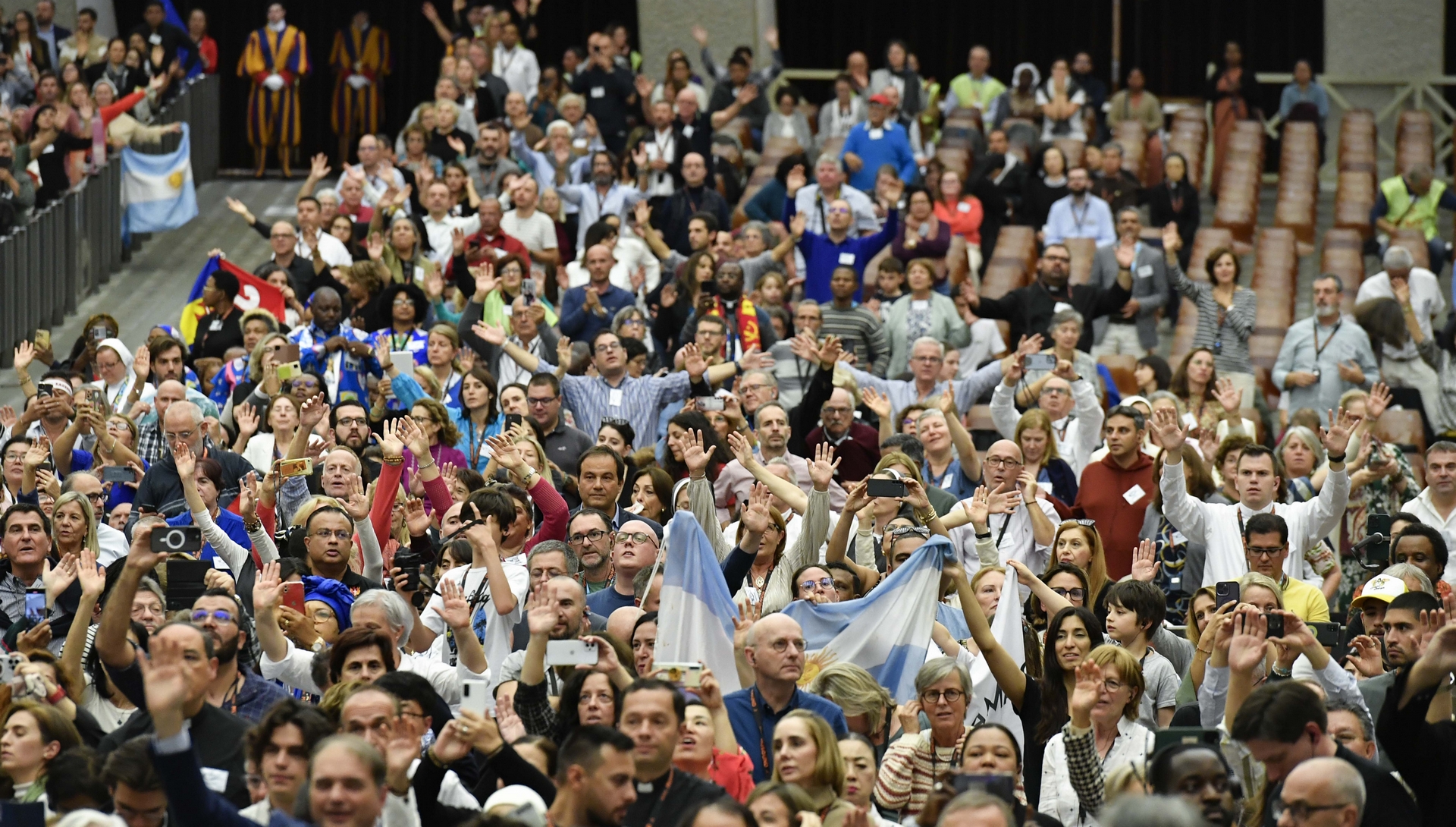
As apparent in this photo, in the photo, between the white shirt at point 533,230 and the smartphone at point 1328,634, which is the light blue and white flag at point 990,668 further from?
the white shirt at point 533,230

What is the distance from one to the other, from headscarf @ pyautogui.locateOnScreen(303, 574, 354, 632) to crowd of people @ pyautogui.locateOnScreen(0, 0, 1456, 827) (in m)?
0.02

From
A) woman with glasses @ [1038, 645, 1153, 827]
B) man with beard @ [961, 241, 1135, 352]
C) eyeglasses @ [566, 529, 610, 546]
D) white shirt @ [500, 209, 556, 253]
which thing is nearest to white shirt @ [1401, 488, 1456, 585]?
woman with glasses @ [1038, 645, 1153, 827]

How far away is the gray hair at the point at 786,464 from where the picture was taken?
32.3 feet

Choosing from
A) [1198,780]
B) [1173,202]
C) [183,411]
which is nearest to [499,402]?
[183,411]

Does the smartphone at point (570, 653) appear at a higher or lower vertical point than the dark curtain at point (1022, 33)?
lower

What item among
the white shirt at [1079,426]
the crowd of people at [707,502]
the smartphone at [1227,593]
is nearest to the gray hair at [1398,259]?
the crowd of people at [707,502]

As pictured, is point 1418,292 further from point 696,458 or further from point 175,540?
point 175,540

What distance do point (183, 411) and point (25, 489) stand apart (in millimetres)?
839

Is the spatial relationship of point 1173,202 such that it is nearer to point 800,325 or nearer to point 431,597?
point 800,325

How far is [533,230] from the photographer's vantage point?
15234 millimetres

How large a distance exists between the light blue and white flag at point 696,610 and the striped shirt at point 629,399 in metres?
3.84

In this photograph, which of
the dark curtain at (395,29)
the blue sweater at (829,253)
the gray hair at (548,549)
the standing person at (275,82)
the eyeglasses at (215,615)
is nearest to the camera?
the eyeglasses at (215,615)

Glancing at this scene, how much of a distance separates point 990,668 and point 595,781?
7.36 ft

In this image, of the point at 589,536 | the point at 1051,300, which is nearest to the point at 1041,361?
the point at 1051,300
